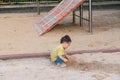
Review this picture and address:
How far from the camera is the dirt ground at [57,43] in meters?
5.94

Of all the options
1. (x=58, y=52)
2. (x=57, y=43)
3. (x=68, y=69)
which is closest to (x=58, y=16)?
(x=57, y=43)

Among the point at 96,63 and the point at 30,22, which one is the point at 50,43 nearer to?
the point at 96,63

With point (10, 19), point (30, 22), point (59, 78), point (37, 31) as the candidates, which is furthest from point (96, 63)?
point (10, 19)

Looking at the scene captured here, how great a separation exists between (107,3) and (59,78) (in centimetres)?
1018

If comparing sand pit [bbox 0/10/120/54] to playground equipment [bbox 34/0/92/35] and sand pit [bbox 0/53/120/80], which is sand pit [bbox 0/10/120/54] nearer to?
playground equipment [bbox 34/0/92/35]

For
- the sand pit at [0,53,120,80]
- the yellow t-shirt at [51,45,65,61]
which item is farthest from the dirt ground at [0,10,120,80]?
the yellow t-shirt at [51,45,65,61]

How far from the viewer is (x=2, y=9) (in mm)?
14531

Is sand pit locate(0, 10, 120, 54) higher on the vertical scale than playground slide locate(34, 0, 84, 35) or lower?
lower

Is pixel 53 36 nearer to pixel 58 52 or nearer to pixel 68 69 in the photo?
pixel 58 52

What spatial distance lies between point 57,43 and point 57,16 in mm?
1703

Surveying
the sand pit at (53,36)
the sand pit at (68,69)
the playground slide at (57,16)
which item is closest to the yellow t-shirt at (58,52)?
the sand pit at (68,69)

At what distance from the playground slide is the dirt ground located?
18 cm

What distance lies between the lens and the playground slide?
9.33 meters

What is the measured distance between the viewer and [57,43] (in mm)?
8211
